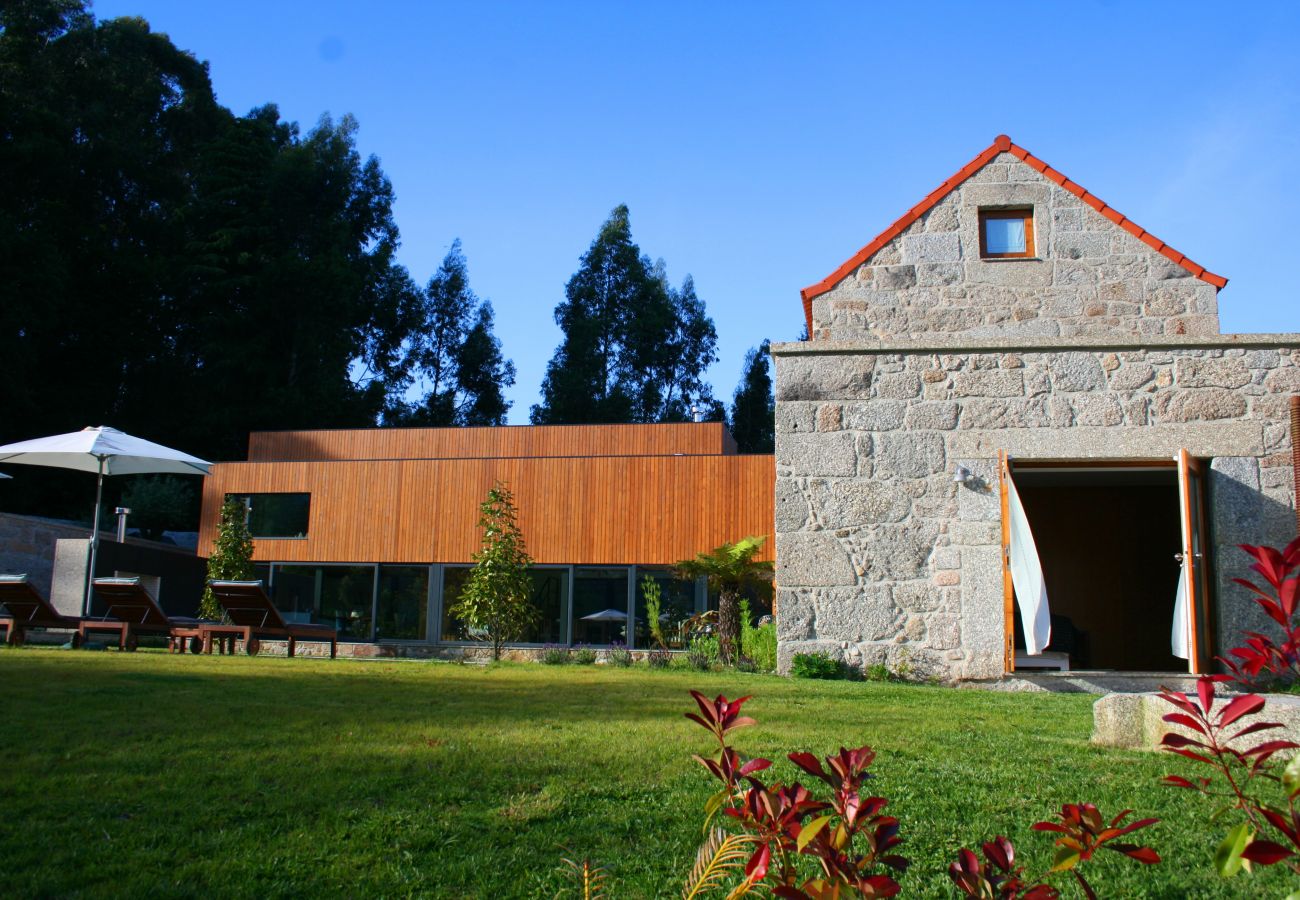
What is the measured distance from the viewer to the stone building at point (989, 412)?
1084 centimetres

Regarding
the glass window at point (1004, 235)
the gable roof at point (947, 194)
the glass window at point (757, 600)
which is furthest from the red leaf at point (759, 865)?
the glass window at point (757, 600)

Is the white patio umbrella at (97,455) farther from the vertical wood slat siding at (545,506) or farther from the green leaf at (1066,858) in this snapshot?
the green leaf at (1066,858)

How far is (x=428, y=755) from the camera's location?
485 centimetres

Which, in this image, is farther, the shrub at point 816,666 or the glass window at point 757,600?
the glass window at point 757,600

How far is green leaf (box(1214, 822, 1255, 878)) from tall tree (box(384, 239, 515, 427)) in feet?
132

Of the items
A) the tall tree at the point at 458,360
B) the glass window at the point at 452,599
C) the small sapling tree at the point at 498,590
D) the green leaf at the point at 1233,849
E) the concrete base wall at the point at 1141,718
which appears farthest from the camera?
the tall tree at the point at 458,360

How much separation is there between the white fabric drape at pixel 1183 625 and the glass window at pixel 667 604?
8.37 meters

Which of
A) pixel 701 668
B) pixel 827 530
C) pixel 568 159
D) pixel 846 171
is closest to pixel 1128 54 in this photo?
pixel 846 171

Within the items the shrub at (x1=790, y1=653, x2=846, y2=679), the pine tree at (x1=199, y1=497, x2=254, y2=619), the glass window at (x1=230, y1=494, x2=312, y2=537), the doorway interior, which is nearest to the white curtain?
the shrub at (x1=790, y1=653, x2=846, y2=679)

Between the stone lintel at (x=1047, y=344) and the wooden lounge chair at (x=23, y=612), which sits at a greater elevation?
the stone lintel at (x=1047, y=344)

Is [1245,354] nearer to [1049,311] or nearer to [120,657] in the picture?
[1049,311]

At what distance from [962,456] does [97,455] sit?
10915 millimetres

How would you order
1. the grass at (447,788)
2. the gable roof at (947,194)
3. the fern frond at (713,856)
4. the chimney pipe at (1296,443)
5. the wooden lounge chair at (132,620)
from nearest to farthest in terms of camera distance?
the fern frond at (713,856), the grass at (447,788), the chimney pipe at (1296,443), the wooden lounge chair at (132,620), the gable roof at (947,194)

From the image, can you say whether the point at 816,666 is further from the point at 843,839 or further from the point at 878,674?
the point at 843,839
